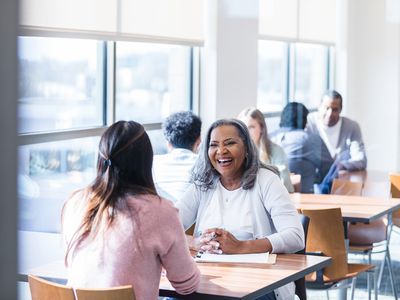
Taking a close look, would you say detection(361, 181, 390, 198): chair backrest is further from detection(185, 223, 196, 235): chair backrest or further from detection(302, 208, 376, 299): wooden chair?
detection(185, 223, 196, 235): chair backrest

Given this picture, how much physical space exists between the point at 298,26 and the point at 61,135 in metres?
3.40

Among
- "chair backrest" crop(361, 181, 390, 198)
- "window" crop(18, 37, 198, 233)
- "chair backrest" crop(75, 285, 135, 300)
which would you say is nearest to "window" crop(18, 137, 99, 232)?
"window" crop(18, 37, 198, 233)

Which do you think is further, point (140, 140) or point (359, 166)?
point (359, 166)

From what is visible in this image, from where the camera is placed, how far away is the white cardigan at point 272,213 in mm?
3150

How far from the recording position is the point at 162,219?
2424mm

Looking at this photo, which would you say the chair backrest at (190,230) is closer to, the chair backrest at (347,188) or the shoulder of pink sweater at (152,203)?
the shoulder of pink sweater at (152,203)

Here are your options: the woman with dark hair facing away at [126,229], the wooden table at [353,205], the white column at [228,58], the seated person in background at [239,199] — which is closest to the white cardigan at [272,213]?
the seated person in background at [239,199]

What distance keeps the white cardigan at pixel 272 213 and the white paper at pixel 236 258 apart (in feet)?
0.36

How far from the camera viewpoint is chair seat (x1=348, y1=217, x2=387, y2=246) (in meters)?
5.20

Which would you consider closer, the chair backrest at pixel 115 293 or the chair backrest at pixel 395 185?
the chair backrest at pixel 115 293

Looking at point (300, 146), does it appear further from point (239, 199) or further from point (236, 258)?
point (236, 258)

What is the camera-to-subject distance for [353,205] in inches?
191

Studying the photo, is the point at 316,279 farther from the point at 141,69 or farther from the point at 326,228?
the point at 141,69

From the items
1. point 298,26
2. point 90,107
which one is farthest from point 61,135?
point 298,26
